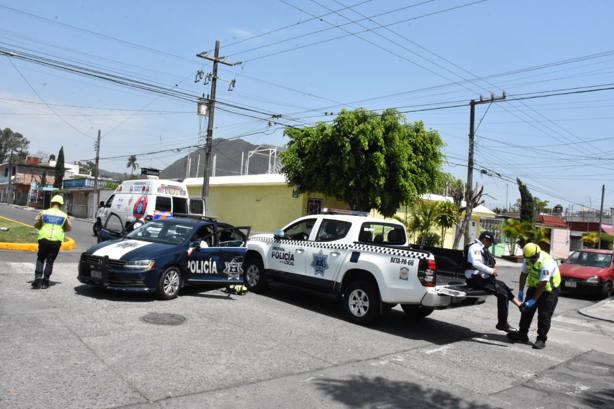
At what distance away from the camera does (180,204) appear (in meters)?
21.2

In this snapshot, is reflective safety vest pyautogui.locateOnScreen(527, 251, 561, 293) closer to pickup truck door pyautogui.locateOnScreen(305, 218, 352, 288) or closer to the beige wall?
pickup truck door pyautogui.locateOnScreen(305, 218, 352, 288)

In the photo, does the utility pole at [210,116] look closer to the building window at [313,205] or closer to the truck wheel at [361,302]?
the building window at [313,205]

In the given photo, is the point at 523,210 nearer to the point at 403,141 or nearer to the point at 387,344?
the point at 403,141

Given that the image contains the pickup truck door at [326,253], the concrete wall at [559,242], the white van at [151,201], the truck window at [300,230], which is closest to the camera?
the pickup truck door at [326,253]

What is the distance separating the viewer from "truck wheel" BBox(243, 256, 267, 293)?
10.6m

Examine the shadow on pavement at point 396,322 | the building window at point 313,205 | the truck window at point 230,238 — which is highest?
the building window at point 313,205

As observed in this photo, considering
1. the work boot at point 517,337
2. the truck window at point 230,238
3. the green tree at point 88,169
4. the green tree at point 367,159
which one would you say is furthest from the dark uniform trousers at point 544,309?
the green tree at point 88,169

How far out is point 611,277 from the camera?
16.6 m

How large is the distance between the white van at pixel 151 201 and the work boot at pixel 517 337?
13.8 meters

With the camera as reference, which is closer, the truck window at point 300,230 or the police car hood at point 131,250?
the police car hood at point 131,250

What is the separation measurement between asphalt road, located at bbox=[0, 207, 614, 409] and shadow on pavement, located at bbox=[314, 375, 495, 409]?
2 centimetres

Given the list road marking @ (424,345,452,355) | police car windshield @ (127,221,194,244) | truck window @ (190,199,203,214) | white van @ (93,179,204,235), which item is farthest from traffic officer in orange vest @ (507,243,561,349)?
truck window @ (190,199,203,214)

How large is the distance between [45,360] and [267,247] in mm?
5667

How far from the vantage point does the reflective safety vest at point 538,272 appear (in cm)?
793
